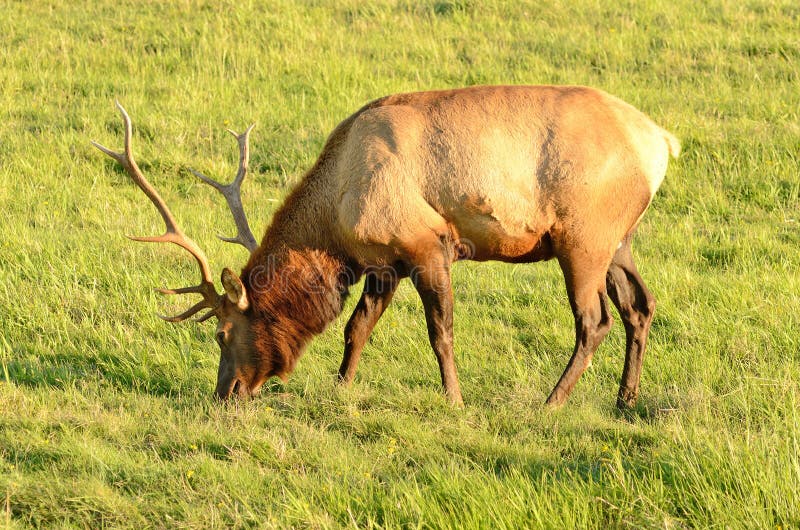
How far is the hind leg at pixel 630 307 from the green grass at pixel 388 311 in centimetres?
18

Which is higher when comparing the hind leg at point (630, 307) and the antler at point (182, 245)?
the antler at point (182, 245)

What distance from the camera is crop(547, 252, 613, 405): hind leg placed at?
5582 mm

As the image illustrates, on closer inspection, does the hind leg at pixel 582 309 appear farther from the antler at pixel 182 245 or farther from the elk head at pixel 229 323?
the antler at pixel 182 245

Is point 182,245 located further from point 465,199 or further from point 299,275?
point 465,199

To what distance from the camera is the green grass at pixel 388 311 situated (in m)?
4.26

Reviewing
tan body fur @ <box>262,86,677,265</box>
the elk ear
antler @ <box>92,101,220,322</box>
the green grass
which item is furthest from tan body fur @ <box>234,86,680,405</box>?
the green grass

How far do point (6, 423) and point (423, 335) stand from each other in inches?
101

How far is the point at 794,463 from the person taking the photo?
12.6 ft

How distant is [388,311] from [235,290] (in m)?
1.56

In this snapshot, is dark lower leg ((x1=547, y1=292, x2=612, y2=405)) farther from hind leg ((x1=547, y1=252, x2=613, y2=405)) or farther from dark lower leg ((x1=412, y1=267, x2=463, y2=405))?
dark lower leg ((x1=412, y1=267, x2=463, y2=405))

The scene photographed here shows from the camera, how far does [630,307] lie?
5957 mm

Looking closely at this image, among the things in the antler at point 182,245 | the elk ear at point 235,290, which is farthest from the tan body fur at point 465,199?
the antler at point 182,245

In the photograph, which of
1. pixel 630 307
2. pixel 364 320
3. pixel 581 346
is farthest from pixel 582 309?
pixel 364 320

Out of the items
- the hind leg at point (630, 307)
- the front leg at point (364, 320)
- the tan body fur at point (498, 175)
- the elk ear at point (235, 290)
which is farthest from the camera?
the front leg at point (364, 320)
